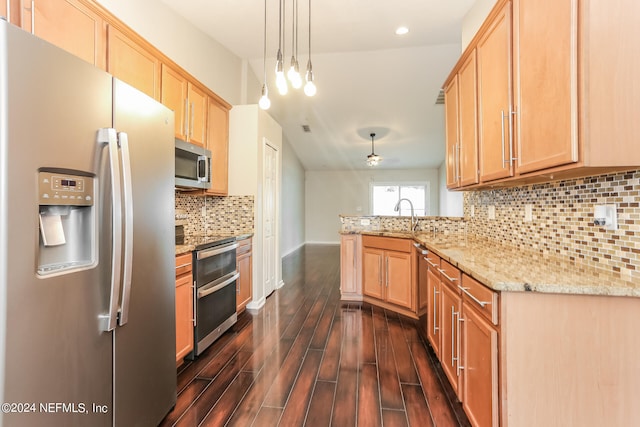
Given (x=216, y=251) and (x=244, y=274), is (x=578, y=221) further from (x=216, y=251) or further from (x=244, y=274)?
(x=244, y=274)

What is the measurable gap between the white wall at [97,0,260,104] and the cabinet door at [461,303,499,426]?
3.08 metres

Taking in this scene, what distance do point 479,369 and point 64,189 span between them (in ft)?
6.26

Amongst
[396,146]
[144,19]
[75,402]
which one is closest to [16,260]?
[75,402]

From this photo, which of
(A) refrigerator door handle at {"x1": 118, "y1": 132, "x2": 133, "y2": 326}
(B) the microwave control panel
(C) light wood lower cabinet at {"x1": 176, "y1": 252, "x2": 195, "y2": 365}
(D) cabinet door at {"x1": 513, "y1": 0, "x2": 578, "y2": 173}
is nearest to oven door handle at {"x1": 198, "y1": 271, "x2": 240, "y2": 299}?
(C) light wood lower cabinet at {"x1": 176, "y1": 252, "x2": 195, "y2": 365}

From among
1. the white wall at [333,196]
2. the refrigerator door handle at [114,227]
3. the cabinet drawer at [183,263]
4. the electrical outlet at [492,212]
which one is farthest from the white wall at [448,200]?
the refrigerator door handle at [114,227]

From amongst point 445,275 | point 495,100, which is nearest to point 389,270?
point 445,275

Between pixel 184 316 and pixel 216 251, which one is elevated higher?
pixel 216 251

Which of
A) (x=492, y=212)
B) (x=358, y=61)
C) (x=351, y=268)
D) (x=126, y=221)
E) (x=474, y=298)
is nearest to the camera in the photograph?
(x=126, y=221)

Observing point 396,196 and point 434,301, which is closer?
point 434,301

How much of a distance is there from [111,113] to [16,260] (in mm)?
671

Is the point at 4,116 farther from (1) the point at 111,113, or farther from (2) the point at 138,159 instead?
(2) the point at 138,159

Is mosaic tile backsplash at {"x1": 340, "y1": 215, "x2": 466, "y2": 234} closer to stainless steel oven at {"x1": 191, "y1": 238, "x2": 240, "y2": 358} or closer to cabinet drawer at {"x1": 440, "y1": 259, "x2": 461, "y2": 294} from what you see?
cabinet drawer at {"x1": 440, "y1": 259, "x2": 461, "y2": 294}

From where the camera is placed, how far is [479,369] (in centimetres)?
140

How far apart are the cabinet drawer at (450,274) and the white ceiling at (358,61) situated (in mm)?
A: 2505
